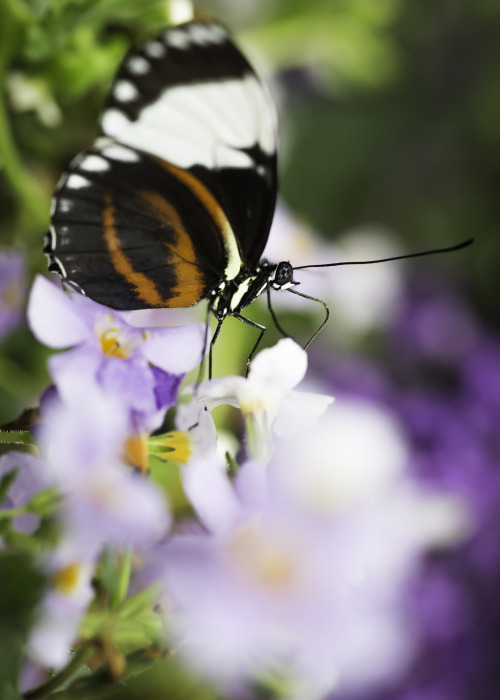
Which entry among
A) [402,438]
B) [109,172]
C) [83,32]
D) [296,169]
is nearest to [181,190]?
[109,172]

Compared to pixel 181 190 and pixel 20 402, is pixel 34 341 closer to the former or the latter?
pixel 20 402

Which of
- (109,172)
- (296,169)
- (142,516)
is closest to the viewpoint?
(142,516)

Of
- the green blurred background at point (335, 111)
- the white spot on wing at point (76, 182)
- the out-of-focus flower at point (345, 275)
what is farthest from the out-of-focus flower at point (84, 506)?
the out-of-focus flower at point (345, 275)

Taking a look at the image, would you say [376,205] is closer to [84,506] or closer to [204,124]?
[204,124]

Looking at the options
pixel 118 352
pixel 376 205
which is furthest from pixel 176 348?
pixel 376 205

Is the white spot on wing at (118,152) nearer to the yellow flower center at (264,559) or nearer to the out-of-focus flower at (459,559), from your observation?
the yellow flower center at (264,559)

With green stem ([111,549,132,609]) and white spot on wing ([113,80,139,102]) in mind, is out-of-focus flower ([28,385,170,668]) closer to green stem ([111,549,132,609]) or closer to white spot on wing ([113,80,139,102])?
green stem ([111,549,132,609])
